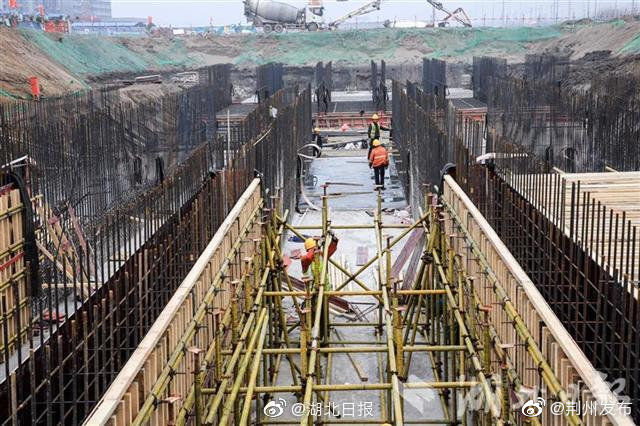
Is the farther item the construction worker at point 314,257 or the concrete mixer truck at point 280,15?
the concrete mixer truck at point 280,15

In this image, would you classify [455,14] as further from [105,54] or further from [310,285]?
[310,285]

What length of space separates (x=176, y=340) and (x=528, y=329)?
109 inches

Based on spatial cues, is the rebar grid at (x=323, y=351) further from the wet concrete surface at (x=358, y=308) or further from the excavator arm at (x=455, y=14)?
the excavator arm at (x=455, y=14)

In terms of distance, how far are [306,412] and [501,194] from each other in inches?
165

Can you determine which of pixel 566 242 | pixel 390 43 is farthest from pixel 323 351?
pixel 390 43

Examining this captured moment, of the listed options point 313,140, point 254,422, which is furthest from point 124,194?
point 313,140

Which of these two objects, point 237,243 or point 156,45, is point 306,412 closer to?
point 237,243

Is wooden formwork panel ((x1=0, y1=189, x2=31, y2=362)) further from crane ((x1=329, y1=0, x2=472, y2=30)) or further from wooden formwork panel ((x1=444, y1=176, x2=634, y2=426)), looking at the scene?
crane ((x1=329, y1=0, x2=472, y2=30))

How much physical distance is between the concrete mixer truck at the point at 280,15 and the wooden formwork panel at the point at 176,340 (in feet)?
199

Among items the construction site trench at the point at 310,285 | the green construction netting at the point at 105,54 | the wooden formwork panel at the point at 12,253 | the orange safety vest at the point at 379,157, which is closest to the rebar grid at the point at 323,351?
the construction site trench at the point at 310,285

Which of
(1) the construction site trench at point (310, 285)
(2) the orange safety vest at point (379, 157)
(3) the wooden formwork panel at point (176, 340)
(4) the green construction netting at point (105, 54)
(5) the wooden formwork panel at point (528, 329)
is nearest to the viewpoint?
(3) the wooden formwork panel at point (176, 340)

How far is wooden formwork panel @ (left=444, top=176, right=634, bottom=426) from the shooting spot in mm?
5506

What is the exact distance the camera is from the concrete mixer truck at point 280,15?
228ft

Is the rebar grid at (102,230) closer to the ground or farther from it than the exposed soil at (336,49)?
closer to the ground
